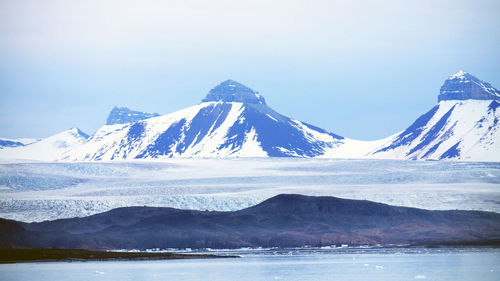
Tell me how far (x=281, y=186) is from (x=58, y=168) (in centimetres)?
3483

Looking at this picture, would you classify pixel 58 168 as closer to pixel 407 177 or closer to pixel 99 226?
pixel 99 226

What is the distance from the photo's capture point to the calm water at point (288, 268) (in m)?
78.9

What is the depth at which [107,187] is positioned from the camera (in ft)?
484

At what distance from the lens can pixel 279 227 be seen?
499ft

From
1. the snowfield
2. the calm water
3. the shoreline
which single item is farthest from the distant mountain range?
the calm water

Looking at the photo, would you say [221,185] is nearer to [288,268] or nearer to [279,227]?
[279,227]

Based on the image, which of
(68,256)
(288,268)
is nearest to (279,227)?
(68,256)

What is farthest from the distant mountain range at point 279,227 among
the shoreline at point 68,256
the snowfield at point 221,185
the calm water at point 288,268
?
the calm water at point 288,268

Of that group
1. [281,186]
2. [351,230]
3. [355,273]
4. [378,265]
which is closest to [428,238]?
[351,230]

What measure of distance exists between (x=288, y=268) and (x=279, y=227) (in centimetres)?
6266

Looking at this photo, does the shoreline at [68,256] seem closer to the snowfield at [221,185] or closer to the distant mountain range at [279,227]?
the snowfield at [221,185]

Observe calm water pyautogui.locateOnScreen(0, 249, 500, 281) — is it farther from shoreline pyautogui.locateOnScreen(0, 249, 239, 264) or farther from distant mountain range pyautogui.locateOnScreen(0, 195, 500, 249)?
distant mountain range pyautogui.locateOnScreen(0, 195, 500, 249)

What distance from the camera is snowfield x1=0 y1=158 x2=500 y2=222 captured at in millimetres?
130875

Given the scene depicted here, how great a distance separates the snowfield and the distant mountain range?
4297 millimetres
